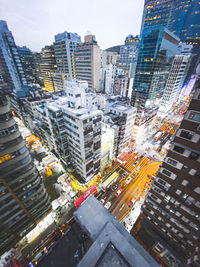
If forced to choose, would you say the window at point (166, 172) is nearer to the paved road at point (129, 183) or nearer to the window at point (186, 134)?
the window at point (186, 134)

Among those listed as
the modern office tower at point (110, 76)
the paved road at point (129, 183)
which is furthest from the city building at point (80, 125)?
the modern office tower at point (110, 76)

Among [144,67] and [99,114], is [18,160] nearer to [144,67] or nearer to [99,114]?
[99,114]

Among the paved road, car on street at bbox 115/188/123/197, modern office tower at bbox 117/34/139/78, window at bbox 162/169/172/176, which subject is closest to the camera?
window at bbox 162/169/172/176

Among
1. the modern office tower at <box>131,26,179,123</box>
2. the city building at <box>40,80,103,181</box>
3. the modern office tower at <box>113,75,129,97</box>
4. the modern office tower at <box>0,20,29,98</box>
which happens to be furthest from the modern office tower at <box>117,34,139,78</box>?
the city building at <box>40,80,103,181</box>

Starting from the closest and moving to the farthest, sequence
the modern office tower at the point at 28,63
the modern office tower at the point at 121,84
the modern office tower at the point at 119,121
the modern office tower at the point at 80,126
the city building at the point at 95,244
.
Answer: the city building at the point at 95,244 → the modern office tower at the point at 80,126 → the modern office tower at the point at 119,121 → the modern office tower at the point at 121,84 → the modern office tower at the point at 28,63

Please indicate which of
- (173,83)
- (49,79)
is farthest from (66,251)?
(49,79)

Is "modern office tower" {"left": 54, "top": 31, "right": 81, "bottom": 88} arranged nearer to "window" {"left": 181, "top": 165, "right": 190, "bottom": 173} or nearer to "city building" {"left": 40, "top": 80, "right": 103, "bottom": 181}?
"city building" {"left": 40, "top": 80, "right": 103, "bottom": 181}

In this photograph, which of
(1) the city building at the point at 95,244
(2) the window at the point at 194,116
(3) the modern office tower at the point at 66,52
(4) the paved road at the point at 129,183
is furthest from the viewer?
(3) the modern office tower at the point at 66,52

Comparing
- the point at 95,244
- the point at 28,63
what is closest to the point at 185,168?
the point at 95,244
